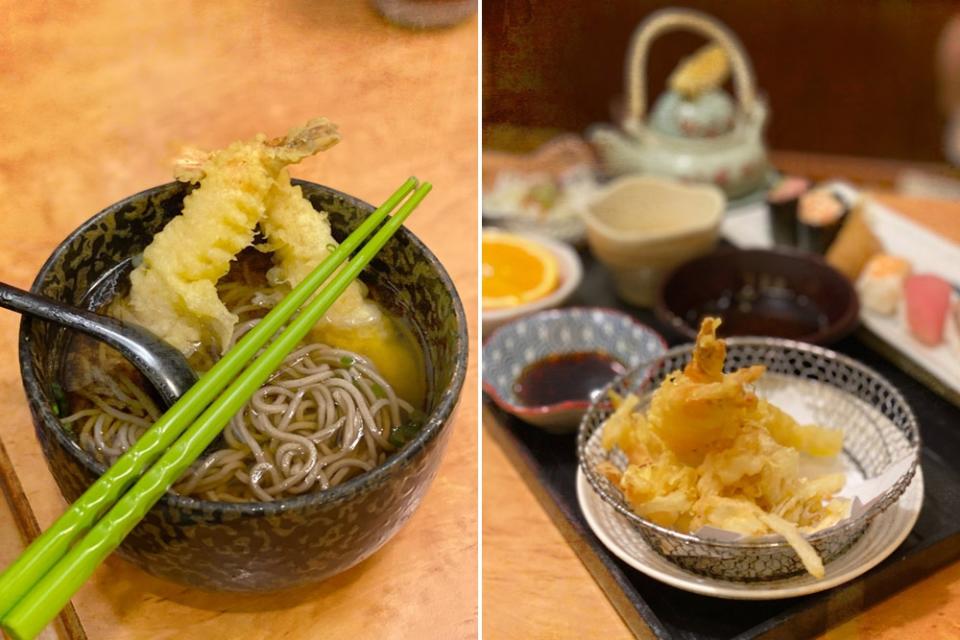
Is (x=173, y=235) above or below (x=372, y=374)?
above

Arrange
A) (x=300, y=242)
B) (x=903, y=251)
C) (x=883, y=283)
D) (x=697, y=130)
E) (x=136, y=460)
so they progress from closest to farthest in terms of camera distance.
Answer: (x=136, y=460) → (x=300, y=242) → (x=883, y=283) → (x=903, y=251) → (x=697, y=130)

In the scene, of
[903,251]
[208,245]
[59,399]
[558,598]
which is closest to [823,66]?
[903,251]

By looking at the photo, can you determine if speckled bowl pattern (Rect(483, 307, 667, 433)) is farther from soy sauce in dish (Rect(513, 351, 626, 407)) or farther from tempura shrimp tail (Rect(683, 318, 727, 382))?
tempura shrimp tail (Rect(683, 318, 727, 382))

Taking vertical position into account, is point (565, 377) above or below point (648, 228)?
below

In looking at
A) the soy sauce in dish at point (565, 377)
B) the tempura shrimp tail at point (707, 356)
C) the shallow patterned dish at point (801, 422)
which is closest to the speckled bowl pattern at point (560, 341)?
the soy sauce in dish at point (565, 377)

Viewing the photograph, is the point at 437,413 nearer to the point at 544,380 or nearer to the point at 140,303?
the point at 140,303

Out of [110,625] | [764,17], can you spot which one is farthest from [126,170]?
[764,17]

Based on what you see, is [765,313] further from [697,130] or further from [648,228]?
[697,130]
